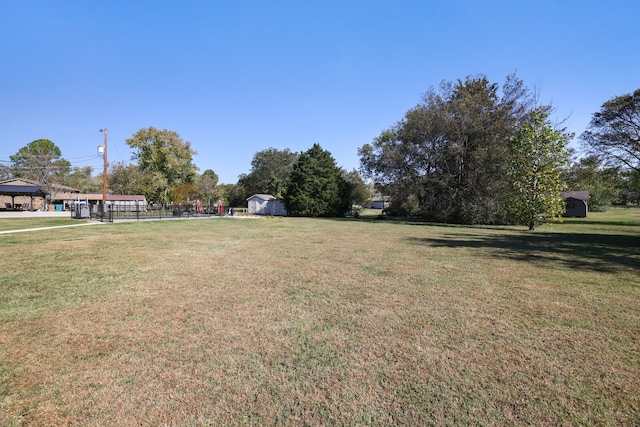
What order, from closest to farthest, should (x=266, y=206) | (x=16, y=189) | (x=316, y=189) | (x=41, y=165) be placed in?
(x=16, y=189)
(x=316, y=189)
(x=266, y=206)
(x=41, y=165)

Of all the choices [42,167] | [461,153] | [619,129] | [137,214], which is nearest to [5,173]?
[42,167]

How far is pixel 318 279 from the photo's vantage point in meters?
6.48

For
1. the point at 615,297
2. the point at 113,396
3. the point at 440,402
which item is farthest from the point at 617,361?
the point at 113,396

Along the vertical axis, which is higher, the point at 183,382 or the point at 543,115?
the point at 543,115

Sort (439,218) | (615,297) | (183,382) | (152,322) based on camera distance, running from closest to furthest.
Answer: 1. (183,382)
2. (152,322)
3. (615,297)
4. (439,218)

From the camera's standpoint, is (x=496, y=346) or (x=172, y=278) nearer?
(x=496, y=346)

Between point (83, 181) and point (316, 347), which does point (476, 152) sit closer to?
point (316, 347)

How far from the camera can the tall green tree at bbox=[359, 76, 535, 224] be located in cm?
2586

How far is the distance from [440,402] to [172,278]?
567cm

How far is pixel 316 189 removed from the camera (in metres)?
39.3

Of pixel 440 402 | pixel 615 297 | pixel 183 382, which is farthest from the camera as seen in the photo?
pixel 615 297

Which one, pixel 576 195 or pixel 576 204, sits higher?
pixel 576 195

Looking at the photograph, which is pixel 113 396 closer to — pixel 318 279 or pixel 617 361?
pixel 318 279

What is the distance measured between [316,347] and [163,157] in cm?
5891
